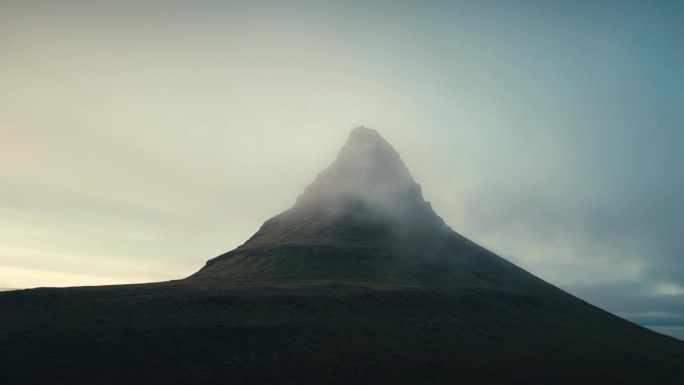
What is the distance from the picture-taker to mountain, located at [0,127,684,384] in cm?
6144

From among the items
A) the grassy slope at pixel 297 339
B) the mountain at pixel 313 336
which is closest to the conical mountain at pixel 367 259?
the mountain at pixel 313 336

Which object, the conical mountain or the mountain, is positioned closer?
the mountain

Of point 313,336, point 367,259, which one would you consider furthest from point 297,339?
point 367,259

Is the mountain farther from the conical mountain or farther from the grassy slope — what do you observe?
the conical mountain

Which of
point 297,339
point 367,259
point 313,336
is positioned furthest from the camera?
point 367,259

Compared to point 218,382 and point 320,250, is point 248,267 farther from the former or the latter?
point 218,382

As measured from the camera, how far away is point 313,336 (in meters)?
78.8

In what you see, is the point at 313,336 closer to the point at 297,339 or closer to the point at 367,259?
the point at 297,339

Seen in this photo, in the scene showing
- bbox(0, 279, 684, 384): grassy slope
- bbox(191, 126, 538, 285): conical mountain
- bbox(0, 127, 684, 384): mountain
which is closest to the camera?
bbox(0, 279, 684, 384): grassy slope

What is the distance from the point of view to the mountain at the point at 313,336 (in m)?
61.4

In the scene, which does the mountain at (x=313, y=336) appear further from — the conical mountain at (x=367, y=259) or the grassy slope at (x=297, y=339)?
the conical mountain at (x=367, y=259)

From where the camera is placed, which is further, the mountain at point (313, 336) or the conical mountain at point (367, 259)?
the conical mountain at point (367, 259)

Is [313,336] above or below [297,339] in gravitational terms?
above

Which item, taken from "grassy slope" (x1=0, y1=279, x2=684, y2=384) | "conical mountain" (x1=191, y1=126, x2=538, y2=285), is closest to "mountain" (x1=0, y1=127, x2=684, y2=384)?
"grassy slope" (x1=0, y1=279, x2=684, y2=384)
